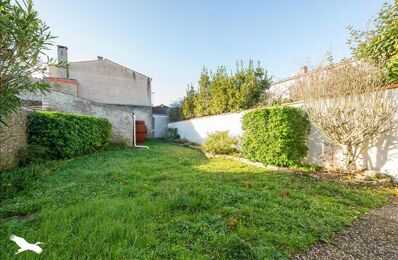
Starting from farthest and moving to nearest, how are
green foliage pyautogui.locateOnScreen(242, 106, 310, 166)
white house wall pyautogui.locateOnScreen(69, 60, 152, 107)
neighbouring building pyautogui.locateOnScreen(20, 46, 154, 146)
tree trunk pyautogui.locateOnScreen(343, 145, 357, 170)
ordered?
white house wall pyautogui.locateOnScreen(69, 60, 152, 107)
neighbouring building pyautogui.locateOnScreen(20, 46, 154, 146)
green foliage pyautogui.locateOnScreen(242, 106, 310, 166)
tree trunk pyautogui.locateOnScreen(343, 145, 357, 170)

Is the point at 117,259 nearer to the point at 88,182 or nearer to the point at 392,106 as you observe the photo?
the point at 88,182

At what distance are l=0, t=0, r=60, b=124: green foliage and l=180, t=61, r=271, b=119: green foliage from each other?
12.2 meters

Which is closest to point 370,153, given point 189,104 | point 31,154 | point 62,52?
point 31,154

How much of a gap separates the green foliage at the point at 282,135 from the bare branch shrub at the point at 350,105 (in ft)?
1.81

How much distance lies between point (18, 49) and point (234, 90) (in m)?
13.0

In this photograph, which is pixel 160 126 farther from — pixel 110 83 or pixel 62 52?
pixel 62 52

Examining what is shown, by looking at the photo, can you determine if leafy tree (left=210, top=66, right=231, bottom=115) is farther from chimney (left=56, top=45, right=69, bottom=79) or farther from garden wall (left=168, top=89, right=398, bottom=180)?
chimney (left=56, top=45, right=69, bottom=79)

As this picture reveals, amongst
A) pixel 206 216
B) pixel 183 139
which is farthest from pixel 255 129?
pixel 183 139

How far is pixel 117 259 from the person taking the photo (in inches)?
79.7

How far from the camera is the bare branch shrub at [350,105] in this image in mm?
5375

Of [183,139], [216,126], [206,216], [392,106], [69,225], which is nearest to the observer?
[69,225]

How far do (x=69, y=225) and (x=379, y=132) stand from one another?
24.5 feet

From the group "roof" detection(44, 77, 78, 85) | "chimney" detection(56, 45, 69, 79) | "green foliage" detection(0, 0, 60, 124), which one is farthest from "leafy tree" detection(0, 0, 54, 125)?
"chimney" detection(56, 45, 69, 79)

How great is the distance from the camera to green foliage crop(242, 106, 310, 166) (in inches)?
271
